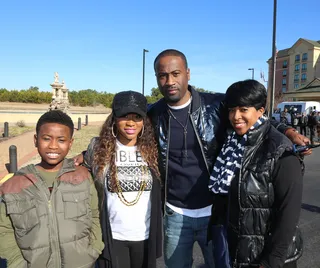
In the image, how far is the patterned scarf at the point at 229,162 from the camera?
6.51ft

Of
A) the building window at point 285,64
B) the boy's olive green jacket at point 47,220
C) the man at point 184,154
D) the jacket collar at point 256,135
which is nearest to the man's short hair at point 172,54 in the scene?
the man at point 184,154

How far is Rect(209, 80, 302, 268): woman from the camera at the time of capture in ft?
5.77

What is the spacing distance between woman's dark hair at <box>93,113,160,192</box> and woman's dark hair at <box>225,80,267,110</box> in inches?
31.0

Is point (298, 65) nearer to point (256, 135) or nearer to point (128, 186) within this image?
point (256, 135)

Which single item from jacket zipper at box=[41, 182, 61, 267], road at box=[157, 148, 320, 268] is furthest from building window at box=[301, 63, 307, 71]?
jacket zipper at box=[41, 182, 61, 267]

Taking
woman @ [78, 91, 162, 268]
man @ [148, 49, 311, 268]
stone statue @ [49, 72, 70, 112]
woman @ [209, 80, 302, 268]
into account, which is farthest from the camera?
stone statue @ [49, 72, 70, 112]

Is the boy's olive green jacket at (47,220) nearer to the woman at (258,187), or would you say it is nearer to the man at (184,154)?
the man at (184,154)

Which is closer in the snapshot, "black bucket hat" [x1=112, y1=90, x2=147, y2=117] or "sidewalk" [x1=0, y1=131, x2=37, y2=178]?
"black bucket hat" [x1=112, y1=90, x2=147, y2=117]

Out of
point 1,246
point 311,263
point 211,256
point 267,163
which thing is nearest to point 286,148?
point 267,163

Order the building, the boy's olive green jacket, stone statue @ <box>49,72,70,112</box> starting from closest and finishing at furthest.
→ 1. the boy's olive green jacket
2. stone statue @ <box>49,72,70,112</box>
3. the building

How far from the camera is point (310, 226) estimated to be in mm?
4590

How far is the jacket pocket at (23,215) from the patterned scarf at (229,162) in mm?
1231

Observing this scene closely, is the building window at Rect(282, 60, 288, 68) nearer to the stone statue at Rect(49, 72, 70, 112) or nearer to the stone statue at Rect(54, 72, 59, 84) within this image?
the stone statue at Rect(54, 72, 59, 84)

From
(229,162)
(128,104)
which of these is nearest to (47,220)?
(128,104)
